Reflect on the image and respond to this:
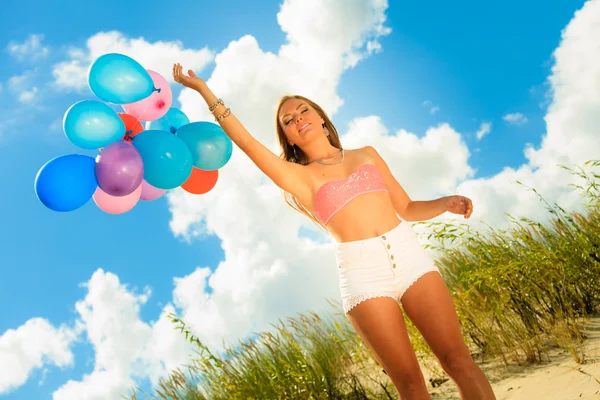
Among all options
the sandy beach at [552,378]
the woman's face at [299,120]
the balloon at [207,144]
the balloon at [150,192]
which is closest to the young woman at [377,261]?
the woman's face at [299,120]

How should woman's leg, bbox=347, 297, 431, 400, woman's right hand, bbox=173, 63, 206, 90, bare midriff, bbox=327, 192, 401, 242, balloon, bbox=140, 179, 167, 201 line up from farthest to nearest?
1. balloon, bbox=140, 179, 167, 201
2. woman's right hand, bbox=173, 63, 206, 90
3. bare midriff, bbox=327, 192, 401, 242
4. woman's leg, bbox=347, 297, 431, 400

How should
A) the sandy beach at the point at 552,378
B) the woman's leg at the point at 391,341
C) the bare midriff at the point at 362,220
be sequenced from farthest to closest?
the sandy beach at the point at 552,378 < the bare midriff at the point at 362,220 < the woman's leg at the point at 391,341

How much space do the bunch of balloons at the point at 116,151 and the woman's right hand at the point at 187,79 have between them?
1.57 ft

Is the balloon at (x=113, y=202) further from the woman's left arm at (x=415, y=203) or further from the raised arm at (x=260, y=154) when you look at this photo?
the woman's left arm at (x=415, y=203)

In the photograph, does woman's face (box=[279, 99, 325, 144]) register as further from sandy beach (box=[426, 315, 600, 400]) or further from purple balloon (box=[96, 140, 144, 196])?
sandy beach (box=[426, 315, 600, 400])

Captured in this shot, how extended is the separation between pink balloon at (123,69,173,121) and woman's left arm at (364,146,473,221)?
1.53 meters

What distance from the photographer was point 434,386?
14.3ft

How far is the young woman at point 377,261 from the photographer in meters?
2.38

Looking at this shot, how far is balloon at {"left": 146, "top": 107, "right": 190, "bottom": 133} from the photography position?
375 cm

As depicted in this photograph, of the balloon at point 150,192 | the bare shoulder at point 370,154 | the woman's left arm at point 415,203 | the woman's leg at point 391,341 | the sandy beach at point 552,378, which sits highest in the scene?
the balloon at point 150,192

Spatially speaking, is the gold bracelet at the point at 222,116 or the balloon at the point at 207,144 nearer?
the gold bracelet at the point at 222,116

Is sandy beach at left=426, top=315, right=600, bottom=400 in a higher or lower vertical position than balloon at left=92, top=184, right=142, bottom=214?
lower

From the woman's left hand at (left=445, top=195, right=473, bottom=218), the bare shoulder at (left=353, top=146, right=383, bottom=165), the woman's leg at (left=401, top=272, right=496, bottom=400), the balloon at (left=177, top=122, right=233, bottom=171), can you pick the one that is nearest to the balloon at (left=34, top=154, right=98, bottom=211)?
the balloon at (left=177, top=122, right=233, bottom=171)

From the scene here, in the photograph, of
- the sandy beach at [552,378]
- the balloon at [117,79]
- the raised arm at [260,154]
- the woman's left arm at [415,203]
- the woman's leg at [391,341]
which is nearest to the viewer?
the woman's leg at [391,341]
